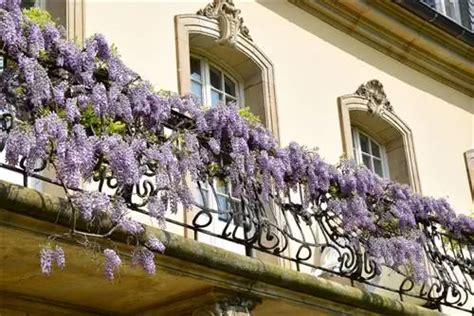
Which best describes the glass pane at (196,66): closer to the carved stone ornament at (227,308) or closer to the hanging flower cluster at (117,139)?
the hanging flower cluster at (117,139)

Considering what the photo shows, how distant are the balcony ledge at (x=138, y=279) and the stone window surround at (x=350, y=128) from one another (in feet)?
11.2

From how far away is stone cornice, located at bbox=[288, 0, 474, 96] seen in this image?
11.6 metres

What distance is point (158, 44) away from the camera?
907 centimetres

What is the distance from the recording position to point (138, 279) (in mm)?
6645

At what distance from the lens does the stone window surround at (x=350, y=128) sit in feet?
36.0

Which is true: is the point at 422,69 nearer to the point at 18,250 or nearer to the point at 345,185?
the point at 345,185

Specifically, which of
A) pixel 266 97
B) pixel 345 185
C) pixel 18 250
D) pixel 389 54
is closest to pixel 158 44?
pixel 266 97

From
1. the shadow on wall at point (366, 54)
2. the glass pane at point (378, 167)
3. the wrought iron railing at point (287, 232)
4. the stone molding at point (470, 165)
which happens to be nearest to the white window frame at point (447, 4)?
the shadow on wall at point (366, 54)

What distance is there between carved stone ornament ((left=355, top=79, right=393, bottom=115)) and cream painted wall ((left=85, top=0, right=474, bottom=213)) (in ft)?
0.36

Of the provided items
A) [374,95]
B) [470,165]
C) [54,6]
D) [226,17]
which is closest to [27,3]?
[54,6]

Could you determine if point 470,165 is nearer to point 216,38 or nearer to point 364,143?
point 364,143

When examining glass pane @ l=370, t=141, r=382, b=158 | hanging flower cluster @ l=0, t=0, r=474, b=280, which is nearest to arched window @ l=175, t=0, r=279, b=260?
hanging flower cluster @ l=0, t=0, r=474, b=280

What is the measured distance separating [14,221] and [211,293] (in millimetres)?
1766

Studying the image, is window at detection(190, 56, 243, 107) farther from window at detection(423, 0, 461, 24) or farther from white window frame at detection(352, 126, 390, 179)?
window at detection(423, 0, 461, 24)
